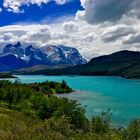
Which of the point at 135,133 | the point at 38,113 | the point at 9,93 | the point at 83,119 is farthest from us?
the point at 9,93

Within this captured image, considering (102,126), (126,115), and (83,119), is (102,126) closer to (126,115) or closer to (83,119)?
(83,119)

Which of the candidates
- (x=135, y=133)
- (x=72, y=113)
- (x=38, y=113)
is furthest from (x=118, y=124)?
(x=135, y=133)

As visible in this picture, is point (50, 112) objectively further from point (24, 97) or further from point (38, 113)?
point (24, 97)

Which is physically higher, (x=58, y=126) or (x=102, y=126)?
(x=58, y=126)

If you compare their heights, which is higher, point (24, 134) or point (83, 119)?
point (24, 134)

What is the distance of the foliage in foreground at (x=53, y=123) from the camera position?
25328 mm

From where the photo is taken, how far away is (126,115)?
383ft

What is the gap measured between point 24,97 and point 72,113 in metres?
50.7

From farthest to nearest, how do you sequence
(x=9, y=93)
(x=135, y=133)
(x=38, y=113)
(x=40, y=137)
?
(x=9, y=93) < (x=38, y=113) < (x=135, y=133) < (x=40, y=137)

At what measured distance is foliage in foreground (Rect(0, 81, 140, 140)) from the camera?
83.1ft

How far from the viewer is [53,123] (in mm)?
33844

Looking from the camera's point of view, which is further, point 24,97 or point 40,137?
point 24,97

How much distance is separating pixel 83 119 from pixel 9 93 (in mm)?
51904

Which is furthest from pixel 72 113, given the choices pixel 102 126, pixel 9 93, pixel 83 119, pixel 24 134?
pixel 24 134
